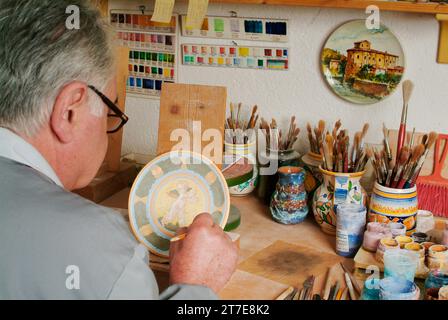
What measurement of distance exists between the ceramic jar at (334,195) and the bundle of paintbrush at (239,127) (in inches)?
Answer: 13.7

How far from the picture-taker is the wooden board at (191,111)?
1513 millimetres

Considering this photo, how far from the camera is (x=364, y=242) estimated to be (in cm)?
145

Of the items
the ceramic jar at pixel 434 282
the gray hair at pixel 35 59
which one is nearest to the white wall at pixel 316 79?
the ceramic jar at pixel 434 282

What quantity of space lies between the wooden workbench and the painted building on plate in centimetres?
47

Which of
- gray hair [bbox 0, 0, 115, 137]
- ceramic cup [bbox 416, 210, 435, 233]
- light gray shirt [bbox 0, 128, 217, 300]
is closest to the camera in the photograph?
light gray shirt [bbox 0, 128, 217, 300]

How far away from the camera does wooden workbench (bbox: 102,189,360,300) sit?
1327 mm

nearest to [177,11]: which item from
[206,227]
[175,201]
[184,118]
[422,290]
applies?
[184,118]

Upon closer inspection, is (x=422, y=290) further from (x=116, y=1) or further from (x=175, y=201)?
(x=116, y=1)

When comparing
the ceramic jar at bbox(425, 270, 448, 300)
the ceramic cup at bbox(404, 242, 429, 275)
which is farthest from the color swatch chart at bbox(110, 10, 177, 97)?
the ceramic jar at bbox(425, 270, 448, 300)

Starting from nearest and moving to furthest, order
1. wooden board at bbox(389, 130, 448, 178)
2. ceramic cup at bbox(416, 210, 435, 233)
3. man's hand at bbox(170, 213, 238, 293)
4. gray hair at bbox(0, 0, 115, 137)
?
gray hair at bbox(0, 0, 115, 137)
man's hand at bbox(170, 213, 238, 293)
ceramic cup at bbox(416, 210, 435, 233)
wooden board at bbox(389, 130, 448, 178)

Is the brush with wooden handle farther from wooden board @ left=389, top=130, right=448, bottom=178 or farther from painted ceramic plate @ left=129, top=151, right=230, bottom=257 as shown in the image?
painted ceramic plate @ left=129, top=151, right=230, bottom=257

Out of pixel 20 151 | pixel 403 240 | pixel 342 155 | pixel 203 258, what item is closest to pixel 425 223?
pixel 403 240

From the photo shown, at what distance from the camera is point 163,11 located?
5.87 feet

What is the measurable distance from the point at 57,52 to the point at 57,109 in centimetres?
10
